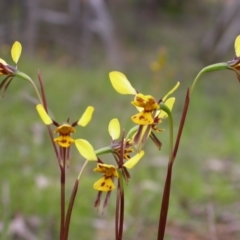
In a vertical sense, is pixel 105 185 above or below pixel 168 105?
below

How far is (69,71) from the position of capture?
4.85 m

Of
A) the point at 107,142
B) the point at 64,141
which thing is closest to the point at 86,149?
the point at 64,141

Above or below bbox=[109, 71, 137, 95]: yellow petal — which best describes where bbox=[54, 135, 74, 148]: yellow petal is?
below

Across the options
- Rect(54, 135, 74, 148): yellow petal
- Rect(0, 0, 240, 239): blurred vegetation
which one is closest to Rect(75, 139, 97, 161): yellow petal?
Rect(54, 135, 74, 148): yellow petal

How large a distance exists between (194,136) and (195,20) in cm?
530

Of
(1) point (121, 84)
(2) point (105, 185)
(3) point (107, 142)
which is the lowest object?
(2) point (105, 185)

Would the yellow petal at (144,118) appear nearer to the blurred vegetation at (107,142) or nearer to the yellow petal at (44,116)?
the yellow petal at (44,116)

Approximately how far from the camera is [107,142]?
2.81m

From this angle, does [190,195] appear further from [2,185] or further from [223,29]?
[223,29]

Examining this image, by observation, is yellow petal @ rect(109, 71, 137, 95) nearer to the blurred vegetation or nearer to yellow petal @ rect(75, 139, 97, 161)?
yellow petal @ rect(75, 139, 97, 161)

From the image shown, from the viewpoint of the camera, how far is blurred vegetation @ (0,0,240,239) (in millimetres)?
1840

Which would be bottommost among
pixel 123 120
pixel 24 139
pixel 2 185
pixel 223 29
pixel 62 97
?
pixel 2 185

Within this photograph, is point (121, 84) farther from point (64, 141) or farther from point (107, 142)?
point (107, 142)

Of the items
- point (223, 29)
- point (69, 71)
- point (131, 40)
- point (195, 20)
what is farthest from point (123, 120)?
point (195, 20)
